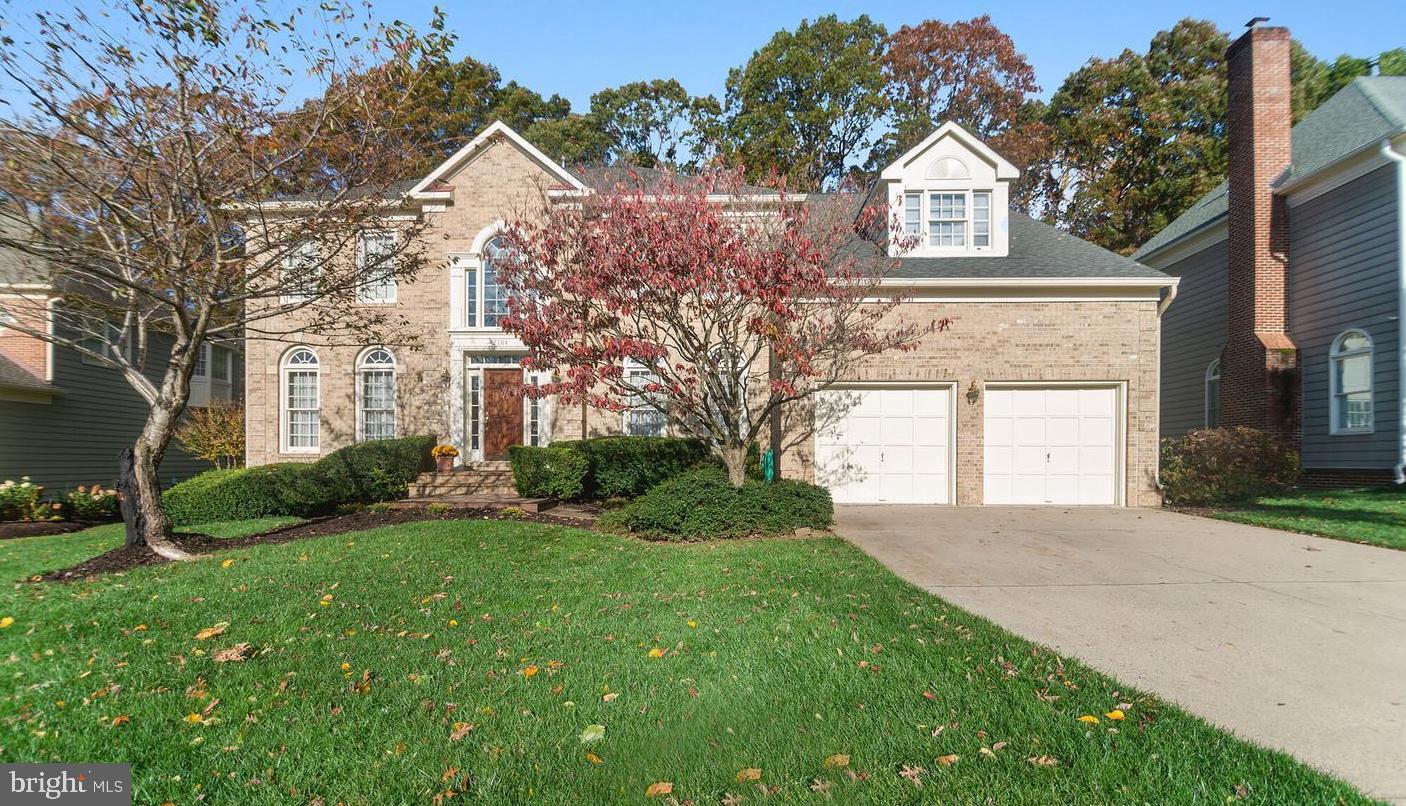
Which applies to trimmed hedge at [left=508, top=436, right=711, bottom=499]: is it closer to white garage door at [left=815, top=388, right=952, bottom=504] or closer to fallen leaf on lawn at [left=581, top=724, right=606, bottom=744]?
white garage door at [left=815, top=388, right=952, bottom=504]

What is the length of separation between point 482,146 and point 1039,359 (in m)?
12.0

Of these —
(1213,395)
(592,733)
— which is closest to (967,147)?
(1213,395)

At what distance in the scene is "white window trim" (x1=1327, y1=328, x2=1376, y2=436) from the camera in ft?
42.4

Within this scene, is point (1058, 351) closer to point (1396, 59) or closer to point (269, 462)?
point (269, 462)

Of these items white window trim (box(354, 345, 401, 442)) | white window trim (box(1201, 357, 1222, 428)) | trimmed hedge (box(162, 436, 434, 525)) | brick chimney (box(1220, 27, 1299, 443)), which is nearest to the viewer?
trimmed hedge (box(162, 436, 434, 525))

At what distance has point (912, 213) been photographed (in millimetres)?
14398

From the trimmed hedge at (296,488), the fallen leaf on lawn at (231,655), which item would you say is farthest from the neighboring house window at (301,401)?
the fallen leaf on lawn at (231,655)

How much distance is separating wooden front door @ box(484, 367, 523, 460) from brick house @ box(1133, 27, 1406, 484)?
15108 millimetres

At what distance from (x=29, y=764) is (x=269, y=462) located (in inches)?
546

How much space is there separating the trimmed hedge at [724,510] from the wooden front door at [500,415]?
20.7 ft

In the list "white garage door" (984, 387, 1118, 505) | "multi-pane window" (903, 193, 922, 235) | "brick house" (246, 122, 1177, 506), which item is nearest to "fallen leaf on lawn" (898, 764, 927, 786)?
"brick house" (246, 122, 1177, 506)

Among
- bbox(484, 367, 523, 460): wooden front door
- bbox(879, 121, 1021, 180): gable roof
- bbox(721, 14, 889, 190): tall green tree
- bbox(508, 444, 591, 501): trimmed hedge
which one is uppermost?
bbox(721, 14, 889, 190): tall green tree

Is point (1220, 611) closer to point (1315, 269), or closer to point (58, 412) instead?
point (1315, 269)

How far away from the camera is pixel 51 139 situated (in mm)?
6707
